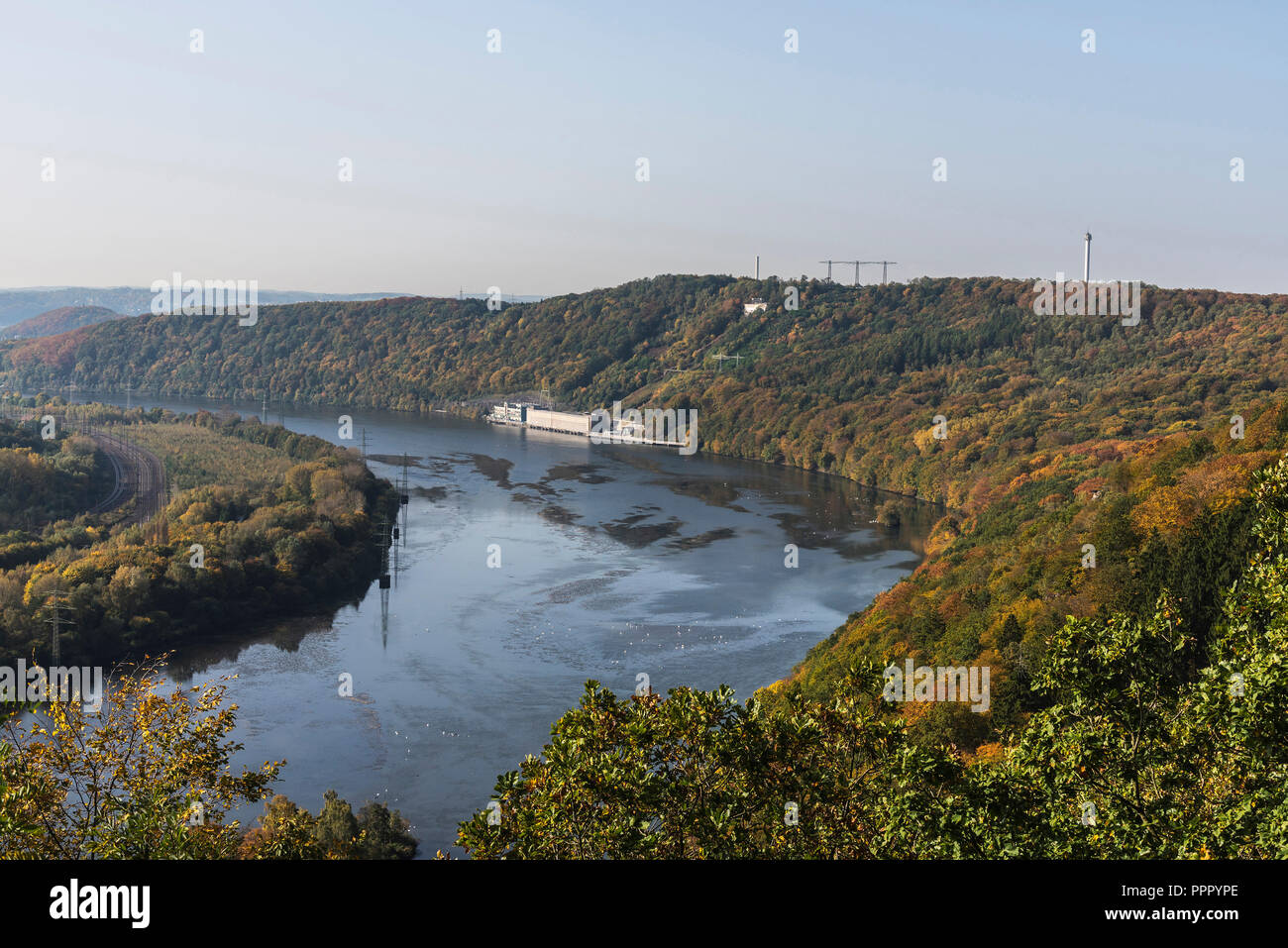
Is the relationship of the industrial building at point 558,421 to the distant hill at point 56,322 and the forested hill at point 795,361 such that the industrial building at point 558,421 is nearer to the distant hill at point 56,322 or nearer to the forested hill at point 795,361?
the forested hill at point 795,361

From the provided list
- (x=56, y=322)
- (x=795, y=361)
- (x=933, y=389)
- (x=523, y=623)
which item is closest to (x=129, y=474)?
(x=523, y=623)

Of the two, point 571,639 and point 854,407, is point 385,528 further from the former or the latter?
point 854,407

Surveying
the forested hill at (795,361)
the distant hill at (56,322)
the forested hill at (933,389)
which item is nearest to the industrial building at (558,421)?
the forested hill at (795,361)

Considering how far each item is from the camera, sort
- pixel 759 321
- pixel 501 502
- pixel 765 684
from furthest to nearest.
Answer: pixel 759 321
pixel 501 502
pixel 765 684

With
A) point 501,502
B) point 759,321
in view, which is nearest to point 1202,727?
point 501,502

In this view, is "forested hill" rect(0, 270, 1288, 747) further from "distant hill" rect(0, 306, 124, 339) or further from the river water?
"distant hill" rect(0, 306, 124, 339)

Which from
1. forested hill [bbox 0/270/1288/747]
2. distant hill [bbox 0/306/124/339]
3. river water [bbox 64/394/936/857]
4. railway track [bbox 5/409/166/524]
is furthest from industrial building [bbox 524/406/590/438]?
distant hill [bbox 0/306/124/339]

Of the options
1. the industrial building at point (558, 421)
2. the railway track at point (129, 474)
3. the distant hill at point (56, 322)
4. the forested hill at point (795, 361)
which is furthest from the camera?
the distant hill at point (56, 322)
